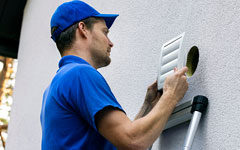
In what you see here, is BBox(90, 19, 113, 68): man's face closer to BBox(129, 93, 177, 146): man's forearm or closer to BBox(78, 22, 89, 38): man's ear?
BBox(78, 22, 89, 38): man's ear

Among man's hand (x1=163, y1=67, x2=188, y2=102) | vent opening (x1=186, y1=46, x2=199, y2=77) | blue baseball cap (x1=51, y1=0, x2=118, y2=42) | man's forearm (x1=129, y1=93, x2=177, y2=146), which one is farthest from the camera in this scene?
blue baseball cap (x1=51, y1=0, x2=118, y2=42)

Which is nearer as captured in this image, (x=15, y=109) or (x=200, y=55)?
(x=200, y=55)

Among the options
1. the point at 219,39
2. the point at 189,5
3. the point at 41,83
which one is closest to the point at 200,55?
the point at 219,39

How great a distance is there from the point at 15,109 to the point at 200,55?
131 inches

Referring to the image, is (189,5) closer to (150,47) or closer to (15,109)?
(150,47)

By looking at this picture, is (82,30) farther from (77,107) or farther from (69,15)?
(77,107)

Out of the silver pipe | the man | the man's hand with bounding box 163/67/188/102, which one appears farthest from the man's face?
the silver pipe

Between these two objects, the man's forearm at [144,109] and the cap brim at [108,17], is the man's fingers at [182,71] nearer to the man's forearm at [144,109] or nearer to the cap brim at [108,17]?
the man's forearm at [144,109]

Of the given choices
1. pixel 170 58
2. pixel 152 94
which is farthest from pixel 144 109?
pixel 170 58

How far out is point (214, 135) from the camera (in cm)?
169

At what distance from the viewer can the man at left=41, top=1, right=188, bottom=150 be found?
Answer: 1652mm

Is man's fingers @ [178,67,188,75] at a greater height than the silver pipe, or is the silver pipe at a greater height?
man's fingers @ [178,67,188,75]

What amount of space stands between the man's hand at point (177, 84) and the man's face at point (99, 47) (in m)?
0.36

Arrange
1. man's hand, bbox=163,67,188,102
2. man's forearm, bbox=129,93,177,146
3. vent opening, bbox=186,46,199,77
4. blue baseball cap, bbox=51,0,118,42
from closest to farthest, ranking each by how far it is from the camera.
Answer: man's forearm, bbox=129,93,177,146
man's hand, bbox=163,67,188,102
vent opening, bbox=186,46,199,77
blue baseball cap, bbox=51,0,118,42
